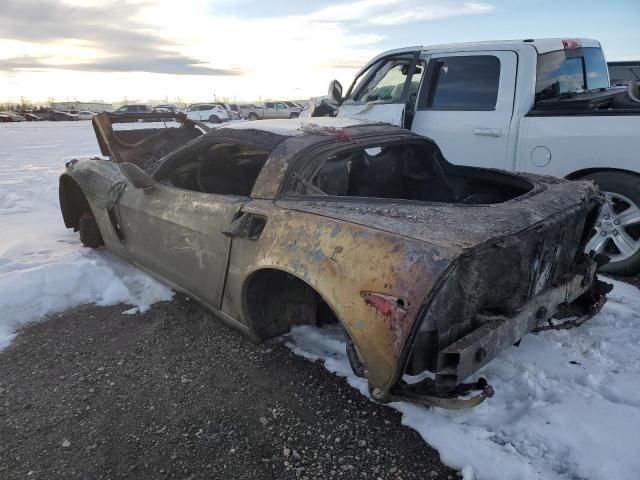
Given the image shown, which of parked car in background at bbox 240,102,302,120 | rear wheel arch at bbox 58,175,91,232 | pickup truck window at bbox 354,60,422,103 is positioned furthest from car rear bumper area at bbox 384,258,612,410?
parked car in background at bbox 240,102,302,120

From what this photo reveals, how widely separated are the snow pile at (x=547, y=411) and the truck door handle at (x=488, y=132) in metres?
2.11

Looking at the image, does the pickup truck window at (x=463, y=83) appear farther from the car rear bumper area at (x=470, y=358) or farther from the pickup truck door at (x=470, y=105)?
the car rear bumper area at (x=470, y=358)

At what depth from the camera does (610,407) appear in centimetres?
238

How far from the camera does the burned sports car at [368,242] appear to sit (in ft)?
6.61

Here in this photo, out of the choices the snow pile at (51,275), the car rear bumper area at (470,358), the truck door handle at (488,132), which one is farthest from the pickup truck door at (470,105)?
the snow pile at (51,275)

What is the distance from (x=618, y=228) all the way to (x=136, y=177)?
3819 millimetres

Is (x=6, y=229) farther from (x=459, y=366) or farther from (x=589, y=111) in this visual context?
(x=589, y=111)

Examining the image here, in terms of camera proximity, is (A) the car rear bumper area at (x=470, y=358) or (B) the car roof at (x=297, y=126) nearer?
(A) the car rear bumper area at (x=470, y=358)

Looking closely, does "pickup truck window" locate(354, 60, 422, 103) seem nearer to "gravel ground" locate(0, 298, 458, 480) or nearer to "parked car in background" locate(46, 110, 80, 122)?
"gravel ground" locate(0, 298, 458, 480)

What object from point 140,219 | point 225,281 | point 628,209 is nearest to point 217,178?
point 140,219

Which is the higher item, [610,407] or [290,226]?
[290,226]

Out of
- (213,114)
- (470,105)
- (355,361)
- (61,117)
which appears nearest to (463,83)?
(470,105)

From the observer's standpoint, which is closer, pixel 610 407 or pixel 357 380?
pixel 610 407

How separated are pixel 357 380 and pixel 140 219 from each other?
1996 mm
